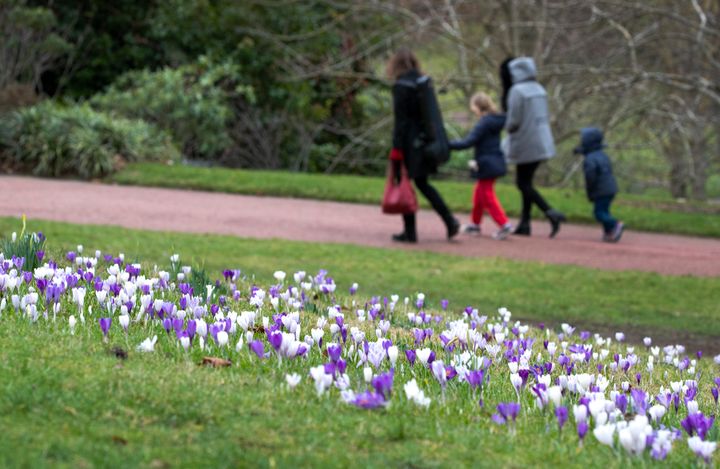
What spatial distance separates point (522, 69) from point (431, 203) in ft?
7.96

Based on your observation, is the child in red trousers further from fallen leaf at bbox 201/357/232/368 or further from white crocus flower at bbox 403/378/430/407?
white crocus flower at bbox 403/378/430/407

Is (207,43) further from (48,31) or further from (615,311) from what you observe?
(615,311)

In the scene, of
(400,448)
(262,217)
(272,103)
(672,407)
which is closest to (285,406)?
(400,448)

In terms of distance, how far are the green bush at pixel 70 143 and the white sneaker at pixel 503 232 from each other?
7388 millimetres

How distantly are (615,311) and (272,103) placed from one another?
50.7 ft

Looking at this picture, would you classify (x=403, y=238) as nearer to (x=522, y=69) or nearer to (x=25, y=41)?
(x=522, y=69)

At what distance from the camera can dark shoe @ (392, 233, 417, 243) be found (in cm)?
1317

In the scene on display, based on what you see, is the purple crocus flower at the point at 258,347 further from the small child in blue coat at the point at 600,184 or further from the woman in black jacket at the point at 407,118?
the small child in blue coat at the point at 600,184

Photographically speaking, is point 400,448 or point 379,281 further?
point 379,281

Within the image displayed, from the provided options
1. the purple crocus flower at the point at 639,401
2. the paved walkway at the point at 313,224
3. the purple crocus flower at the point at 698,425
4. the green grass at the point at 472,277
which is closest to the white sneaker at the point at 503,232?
the paved walkway at the point at 313,224

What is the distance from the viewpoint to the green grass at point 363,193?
16.4m

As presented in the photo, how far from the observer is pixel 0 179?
17.2 meters

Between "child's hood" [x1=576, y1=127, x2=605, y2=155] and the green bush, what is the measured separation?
796 cm

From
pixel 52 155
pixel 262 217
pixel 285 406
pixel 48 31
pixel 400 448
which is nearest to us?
pixel 400 448
